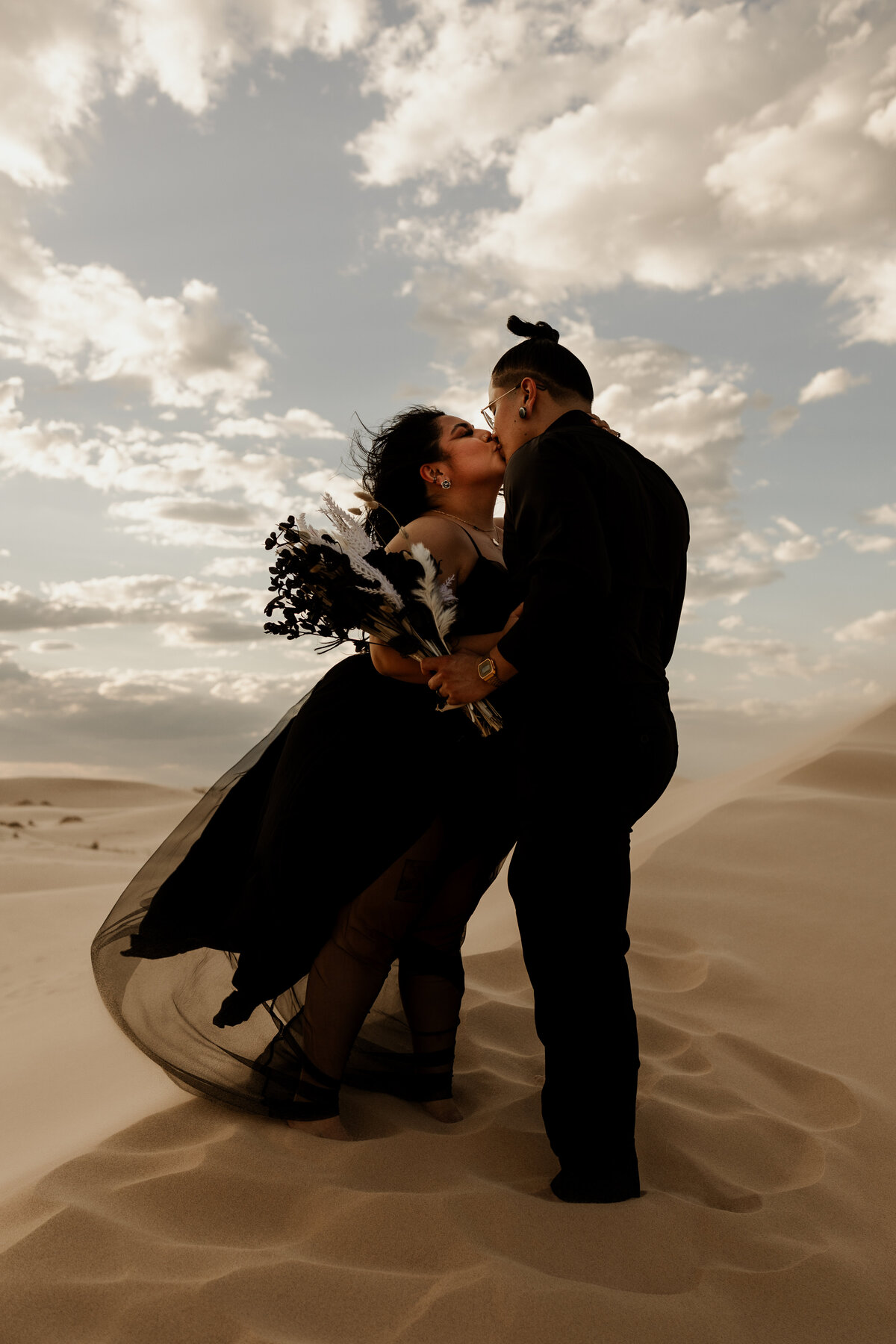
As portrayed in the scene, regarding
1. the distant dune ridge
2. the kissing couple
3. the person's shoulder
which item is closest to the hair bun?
the kissing couple

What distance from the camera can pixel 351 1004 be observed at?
2.68m

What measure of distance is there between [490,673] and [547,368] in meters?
0.98

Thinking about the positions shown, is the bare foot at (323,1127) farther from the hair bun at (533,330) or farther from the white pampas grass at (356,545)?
the hair bun at (533,330)

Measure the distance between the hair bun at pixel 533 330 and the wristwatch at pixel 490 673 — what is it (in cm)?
110

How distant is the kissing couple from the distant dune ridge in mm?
120

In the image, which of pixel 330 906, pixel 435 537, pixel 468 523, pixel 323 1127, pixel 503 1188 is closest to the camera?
pixel 503 1188

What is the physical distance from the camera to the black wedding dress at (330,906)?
2.68m

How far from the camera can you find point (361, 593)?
2.62 m

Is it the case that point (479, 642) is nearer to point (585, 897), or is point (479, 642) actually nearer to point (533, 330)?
point (585, 897)

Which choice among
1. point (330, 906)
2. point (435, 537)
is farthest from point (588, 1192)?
point (435, 537)

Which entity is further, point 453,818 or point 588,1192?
point 453,818

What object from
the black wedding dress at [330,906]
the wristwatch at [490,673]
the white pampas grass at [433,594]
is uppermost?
the white pampas grass at [433,594]

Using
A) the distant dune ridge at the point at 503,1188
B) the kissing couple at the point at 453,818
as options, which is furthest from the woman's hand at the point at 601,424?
the distant dune ridge at the point at 503,1188

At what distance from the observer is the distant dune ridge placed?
183cm
